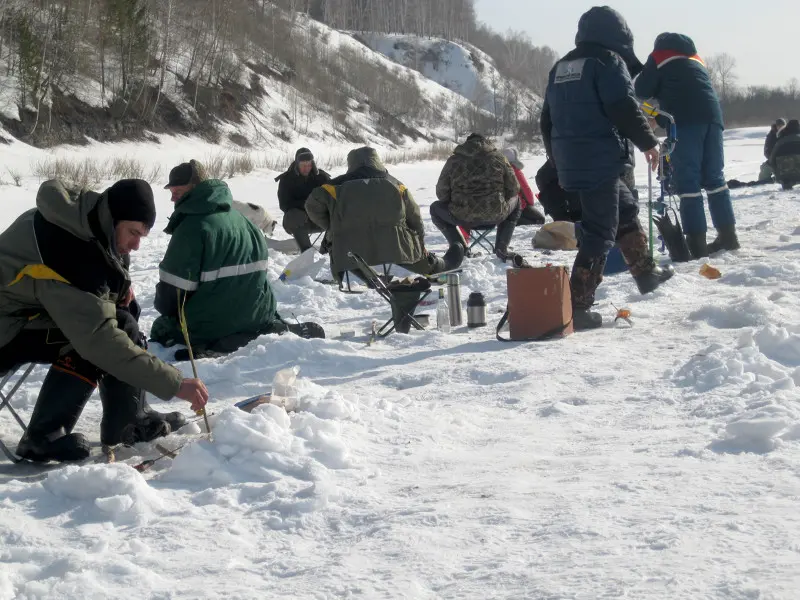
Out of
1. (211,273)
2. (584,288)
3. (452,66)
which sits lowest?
(584,288)

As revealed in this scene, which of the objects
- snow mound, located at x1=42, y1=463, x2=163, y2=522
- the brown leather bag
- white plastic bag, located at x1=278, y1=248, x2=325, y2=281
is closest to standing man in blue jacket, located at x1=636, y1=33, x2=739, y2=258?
the brown leather bag

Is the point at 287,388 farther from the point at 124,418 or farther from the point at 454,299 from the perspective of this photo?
the point at 454,299

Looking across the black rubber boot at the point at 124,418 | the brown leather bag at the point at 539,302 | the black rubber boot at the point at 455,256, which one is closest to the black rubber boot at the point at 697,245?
the black rubber boot at the point at 455,256

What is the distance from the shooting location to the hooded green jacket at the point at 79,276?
3213 mm

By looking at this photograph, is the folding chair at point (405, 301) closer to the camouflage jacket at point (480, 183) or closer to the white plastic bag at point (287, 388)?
the white plastic bag at point (287, 388)

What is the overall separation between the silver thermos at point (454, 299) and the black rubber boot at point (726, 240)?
9.35 ft

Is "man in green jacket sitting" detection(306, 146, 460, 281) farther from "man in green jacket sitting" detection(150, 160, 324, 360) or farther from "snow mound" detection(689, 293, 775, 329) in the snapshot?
"snow mound" detection(689, 293, 775, 329)

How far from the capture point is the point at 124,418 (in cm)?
356

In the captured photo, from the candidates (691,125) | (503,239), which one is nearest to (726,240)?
(691,125)

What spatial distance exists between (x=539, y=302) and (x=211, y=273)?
5.80 feet

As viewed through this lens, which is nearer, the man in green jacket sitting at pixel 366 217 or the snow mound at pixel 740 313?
the snow mound at pixel 740 313

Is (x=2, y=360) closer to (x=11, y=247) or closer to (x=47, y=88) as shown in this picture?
(x=11, y=247)

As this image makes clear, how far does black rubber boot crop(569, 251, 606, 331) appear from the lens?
5309mm

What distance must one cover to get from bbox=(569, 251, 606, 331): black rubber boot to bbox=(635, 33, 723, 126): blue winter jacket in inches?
101
